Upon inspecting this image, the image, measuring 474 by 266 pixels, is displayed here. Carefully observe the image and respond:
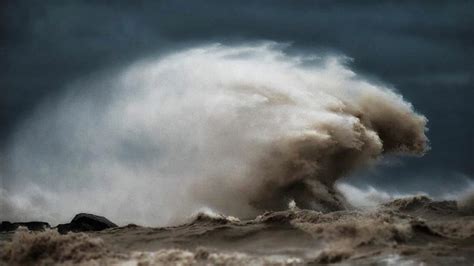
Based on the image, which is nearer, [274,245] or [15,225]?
[274,245]

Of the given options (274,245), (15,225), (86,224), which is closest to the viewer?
(274,245)

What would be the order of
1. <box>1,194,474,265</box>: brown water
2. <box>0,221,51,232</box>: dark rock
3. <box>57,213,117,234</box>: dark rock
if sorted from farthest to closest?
<box>0,221,51,232</box>: dark rock
<box>57,213,117,234</box>: dark rock
<box>1,194,474,265</box>: brown water

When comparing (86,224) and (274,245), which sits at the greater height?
(86,224)

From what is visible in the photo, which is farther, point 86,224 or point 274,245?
point 86,224

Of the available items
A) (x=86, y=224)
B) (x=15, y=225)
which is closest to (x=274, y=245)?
(x=86, y=224)

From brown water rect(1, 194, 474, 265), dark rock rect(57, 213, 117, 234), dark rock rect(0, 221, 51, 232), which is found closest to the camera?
brown water rect(1, 194, 474, 265)

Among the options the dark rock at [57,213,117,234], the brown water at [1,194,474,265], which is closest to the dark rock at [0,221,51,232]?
the dark rock at [57,213,117,234]

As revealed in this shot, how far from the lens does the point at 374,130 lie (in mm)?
32906

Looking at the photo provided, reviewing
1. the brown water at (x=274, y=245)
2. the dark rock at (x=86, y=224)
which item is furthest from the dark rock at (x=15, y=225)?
the brown water at (x=274, y=245)

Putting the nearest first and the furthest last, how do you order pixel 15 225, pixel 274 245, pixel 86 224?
pixel 274 245 → pixel 86 224 → pixel 15 225

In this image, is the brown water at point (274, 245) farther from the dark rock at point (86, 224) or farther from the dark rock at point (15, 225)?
the dark rock at point (15, 225)

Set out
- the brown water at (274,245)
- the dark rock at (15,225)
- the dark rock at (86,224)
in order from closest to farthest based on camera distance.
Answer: the brown water at (274,245), the dark rock at (86,224), the dark rock at (15,225)

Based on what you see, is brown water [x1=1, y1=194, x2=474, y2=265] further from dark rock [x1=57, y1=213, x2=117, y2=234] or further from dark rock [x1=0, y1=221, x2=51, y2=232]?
dark rock [x1=0, y1=221, x2=51, y2=232]

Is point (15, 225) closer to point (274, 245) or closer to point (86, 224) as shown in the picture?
point (86, 224)
